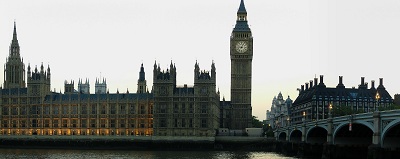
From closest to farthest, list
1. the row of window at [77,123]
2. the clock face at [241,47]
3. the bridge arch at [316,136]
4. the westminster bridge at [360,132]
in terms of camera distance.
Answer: the westminster bridge at [360,132] → the bridge arch at [316,136] → the row of window at [77,123] → the clock face at [241,47]

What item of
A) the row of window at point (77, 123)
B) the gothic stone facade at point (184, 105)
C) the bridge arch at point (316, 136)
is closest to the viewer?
the bridge arch at point (316, 136)

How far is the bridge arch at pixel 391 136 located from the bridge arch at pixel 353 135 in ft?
36.1

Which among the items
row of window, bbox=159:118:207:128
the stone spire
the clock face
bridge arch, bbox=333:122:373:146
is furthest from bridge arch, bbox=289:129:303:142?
the stone spire

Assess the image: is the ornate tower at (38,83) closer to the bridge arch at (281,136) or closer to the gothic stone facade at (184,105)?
the gothic stone facade at (184,105)

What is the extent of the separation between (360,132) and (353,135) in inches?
136

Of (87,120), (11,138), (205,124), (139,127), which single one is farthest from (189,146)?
(11,138)

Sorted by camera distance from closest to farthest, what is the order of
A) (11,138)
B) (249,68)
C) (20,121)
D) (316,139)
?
(316,139)
(11,138)
(20,121)
(249,68)

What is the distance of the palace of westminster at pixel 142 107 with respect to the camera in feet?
516

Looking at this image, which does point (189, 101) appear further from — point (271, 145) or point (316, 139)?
point (316, 139)

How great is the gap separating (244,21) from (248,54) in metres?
11.9

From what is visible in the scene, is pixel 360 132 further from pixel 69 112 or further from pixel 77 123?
pixel 69 112

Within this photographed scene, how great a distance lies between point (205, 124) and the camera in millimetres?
156875

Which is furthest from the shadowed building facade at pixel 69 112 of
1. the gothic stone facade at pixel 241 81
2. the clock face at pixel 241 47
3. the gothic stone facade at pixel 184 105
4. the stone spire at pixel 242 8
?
the stone spire at pixel 242 8

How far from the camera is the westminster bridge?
6744cm
